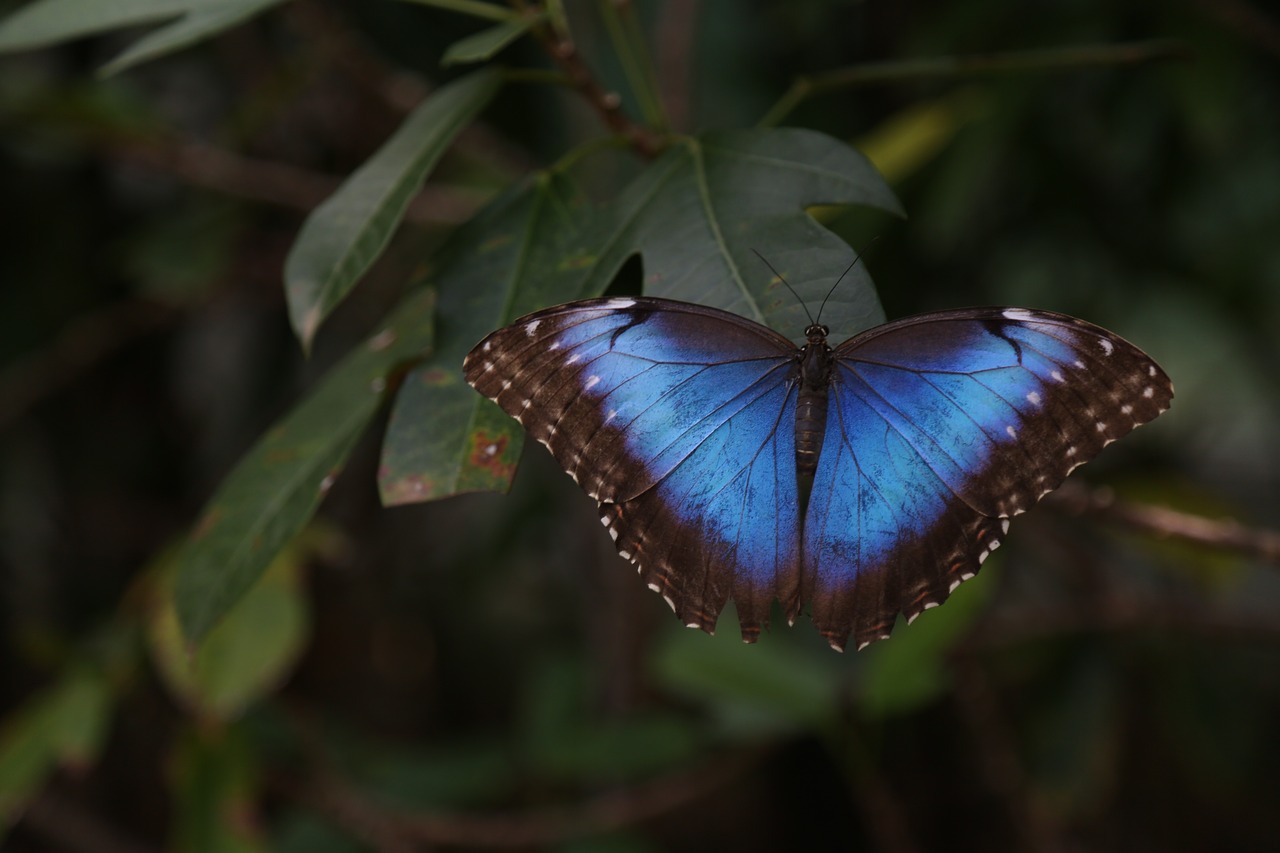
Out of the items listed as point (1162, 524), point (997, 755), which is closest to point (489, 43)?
point (1162, 524)

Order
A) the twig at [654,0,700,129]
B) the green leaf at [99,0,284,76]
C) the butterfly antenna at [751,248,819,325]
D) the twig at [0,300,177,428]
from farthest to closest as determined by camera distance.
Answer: the twig at [0,300,177,428]
the twig at [654,0,700,129]
the green leaf at [99,0,284,76]
the butterfly antenna at [751,248,819,325]

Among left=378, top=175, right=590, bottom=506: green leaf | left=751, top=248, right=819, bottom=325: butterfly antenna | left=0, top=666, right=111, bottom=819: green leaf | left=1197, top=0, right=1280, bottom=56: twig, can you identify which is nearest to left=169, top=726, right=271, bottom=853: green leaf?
left=0, top=666, right=111, bottom=819: green leaf

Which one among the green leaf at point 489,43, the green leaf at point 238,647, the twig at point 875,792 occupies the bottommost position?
the twig at point 875,792

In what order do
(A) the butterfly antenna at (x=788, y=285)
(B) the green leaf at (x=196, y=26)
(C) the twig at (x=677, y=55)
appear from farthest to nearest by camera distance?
(C) the twig at (x=677, y=55) → (B) the green leaf at (x=196, y=26) → (A) the butterfly antenna at (x=788, y=285)

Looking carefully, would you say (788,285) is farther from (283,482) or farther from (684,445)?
(283,482)

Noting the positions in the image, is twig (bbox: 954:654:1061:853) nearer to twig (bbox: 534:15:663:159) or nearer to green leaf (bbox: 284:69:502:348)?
twig (bbox: 534:15:663:159)

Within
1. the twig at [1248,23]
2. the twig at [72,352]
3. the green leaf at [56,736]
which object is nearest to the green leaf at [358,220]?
the green leaf at [56,736]

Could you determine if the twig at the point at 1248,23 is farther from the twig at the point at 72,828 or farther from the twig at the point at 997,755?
the twig at the point at 72,828
